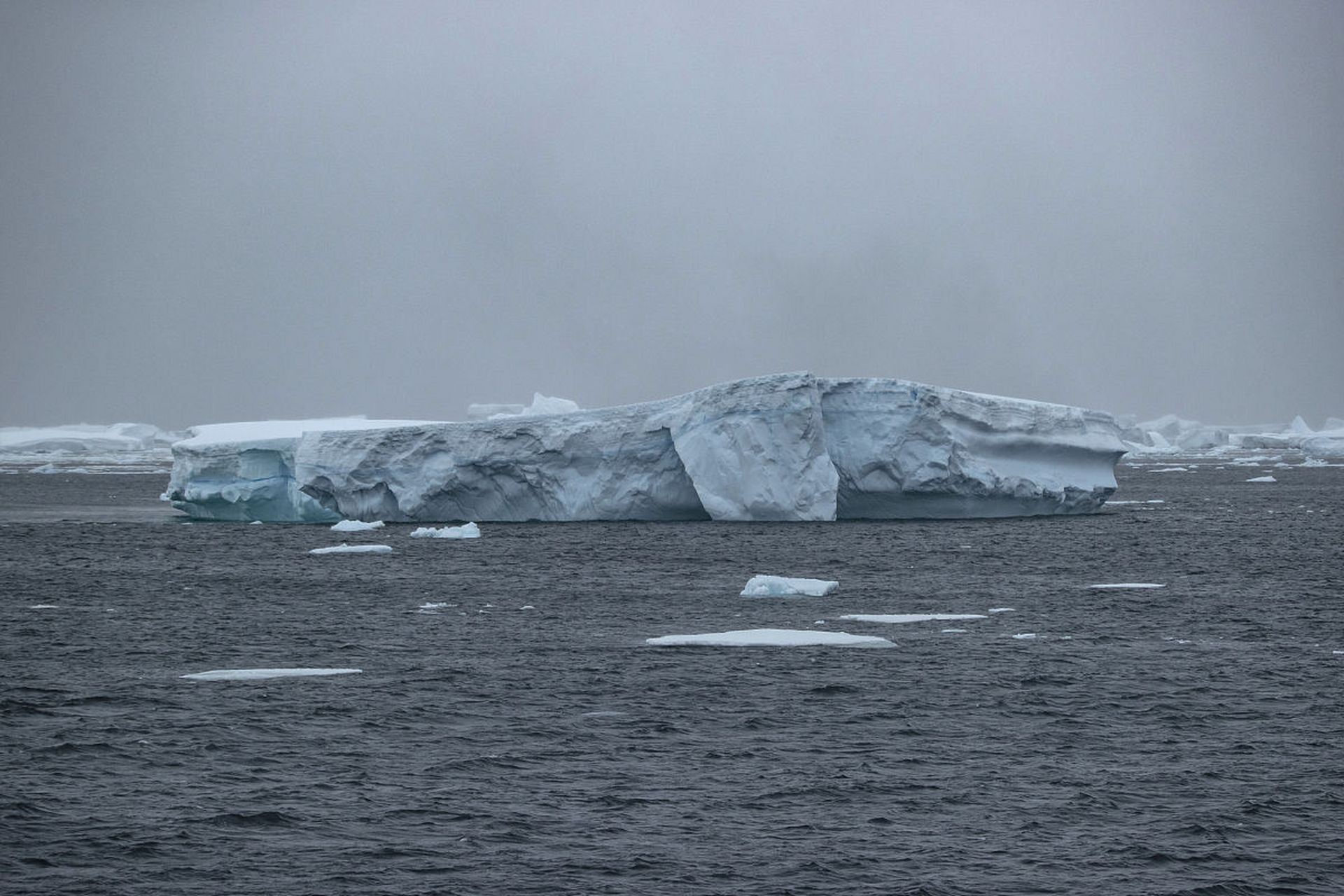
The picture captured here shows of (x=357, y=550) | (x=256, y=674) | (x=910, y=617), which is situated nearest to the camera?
(x=256, y=674)

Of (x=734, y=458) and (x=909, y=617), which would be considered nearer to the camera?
(x=909, y=617)

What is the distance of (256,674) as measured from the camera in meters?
13.6

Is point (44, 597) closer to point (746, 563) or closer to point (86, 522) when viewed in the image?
point (746, 563)

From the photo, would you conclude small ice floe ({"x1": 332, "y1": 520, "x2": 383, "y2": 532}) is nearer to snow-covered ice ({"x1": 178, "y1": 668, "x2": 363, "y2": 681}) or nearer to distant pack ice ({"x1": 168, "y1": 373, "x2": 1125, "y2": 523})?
distant pack ice ({"x1": 168, "y1": 373, "x2": 1125, "y2": 523})

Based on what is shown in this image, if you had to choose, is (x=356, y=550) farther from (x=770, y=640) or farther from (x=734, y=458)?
(x=770, y=640)

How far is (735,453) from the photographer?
2934 centimetres

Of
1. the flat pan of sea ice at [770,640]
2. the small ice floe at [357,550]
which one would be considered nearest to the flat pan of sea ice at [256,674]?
the flat pan of sea ice at [770,640]

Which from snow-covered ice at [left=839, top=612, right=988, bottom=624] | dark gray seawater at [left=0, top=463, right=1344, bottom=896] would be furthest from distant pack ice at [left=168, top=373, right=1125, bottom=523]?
snow-covered ice at [left=839, top=612, right=988, bottom=624]

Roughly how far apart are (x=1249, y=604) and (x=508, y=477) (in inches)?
637

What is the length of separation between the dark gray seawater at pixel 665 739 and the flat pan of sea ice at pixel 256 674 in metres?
0.24

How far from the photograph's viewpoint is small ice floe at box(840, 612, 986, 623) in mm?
17281

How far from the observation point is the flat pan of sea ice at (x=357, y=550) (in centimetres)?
2631

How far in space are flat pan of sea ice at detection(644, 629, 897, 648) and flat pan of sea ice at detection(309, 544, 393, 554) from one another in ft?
38.6

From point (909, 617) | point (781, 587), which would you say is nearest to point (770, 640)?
point (909, 617)
